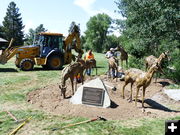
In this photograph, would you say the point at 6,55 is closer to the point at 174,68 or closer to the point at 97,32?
the point at 174,68

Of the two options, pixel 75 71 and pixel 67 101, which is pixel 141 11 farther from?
pixel 67 101

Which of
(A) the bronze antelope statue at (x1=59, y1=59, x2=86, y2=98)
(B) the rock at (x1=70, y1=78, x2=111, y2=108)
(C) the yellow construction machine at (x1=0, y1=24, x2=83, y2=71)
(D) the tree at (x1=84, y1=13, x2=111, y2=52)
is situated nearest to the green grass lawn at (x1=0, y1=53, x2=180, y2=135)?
(B) the rock at (x1=70, y1=78, x2=111, y2=108)

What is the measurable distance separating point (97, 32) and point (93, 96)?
7313cm

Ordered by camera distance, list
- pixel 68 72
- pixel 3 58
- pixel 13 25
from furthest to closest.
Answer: pixel 13 25 → pixel 3 58 → pixel 68 72

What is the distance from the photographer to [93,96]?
959 centimetres

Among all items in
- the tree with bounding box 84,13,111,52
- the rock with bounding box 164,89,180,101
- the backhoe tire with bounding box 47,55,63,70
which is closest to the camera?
the rock with bounding box 164,89,180,101

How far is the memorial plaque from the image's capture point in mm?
9522

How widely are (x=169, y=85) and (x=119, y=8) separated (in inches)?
395

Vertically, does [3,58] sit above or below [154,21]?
below

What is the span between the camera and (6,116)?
8586 millimetres

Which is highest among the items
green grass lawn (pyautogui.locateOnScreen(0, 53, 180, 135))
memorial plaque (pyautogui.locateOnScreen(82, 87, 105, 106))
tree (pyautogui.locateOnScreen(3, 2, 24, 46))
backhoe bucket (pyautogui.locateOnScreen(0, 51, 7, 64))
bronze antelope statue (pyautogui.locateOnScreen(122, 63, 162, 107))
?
tree (pyautogui.locateOnScreen(3, 2, 24, 46))

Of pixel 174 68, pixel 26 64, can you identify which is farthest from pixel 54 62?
pixel 174 68

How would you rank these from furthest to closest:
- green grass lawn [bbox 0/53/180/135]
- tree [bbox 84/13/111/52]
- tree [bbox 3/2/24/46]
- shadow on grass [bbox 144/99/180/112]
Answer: tree [bbox 84/13/111/52], tree [bbox 3/2/24/46], shadow on grass [bbox 144/99/180/112], green grass lawn [bbox 0/53/180/135]

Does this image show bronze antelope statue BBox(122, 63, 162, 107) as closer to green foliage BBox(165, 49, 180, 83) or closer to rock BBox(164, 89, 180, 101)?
rock BBox(164, 89, 180, 101)
